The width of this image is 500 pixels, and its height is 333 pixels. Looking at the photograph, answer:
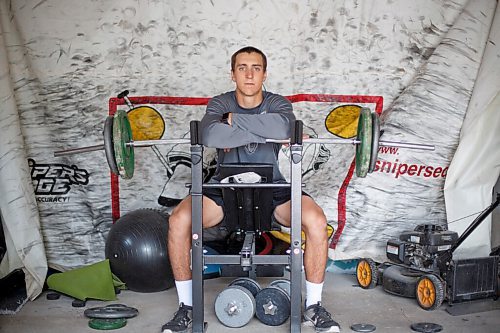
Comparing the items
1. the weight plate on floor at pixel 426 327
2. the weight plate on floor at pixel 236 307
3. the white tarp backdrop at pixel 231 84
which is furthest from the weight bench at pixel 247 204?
the white tarp backdrop at pixel 231 84

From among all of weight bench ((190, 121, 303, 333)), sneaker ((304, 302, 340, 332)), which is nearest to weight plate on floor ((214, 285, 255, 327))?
weight bench ((190, 121, 303, 333))

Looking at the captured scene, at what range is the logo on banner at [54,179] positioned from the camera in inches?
159

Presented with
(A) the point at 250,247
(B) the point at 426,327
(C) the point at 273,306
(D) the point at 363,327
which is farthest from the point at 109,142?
(B) the point at 426,327

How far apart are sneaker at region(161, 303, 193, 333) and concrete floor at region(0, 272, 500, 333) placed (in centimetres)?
10

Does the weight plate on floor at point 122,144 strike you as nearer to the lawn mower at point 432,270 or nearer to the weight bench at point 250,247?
the weight bench at point 250,247

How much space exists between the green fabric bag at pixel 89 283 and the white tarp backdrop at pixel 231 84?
50 centimetres

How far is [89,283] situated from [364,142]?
5.43ft

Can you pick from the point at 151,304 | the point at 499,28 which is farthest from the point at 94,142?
the point at 499,28

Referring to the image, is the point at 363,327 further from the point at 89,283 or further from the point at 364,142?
the point at 89,283

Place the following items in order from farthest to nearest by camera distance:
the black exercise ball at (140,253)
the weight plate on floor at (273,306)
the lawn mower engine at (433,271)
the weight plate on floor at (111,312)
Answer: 1. the black exercise ball at (140,253)
2. the lawn mower engine at (433,271)
3. the weight plate on floor at (111,312)
4. the weight plate on floor at (273,306)

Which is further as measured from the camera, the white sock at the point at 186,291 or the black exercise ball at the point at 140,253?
the black exercise ball at the point at 140,253

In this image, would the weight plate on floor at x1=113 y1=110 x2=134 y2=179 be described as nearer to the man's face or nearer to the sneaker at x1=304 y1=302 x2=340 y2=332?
the man's face

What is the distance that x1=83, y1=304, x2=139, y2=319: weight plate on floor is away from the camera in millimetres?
3191

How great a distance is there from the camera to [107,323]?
3.11m
